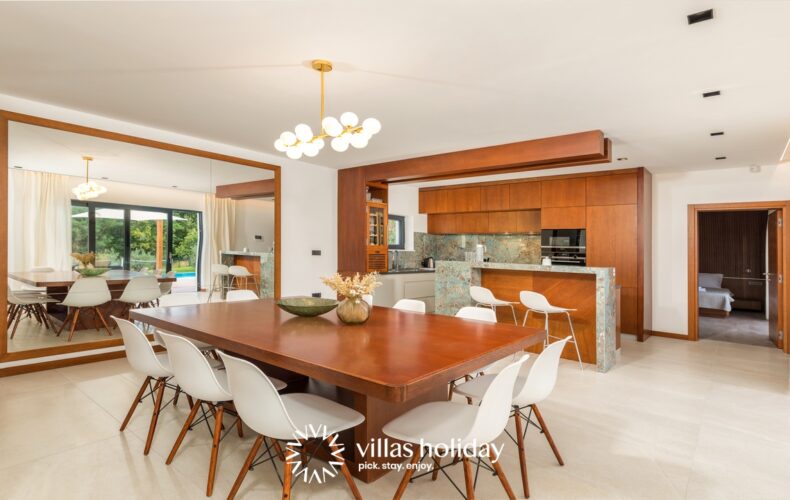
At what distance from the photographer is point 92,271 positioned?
4.21 m

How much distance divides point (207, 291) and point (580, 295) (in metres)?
4.32

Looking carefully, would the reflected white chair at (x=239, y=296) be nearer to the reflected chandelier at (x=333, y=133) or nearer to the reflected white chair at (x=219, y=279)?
the reflected white chair at (x=219, y=279)

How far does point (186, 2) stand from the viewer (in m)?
Answer: 2.11

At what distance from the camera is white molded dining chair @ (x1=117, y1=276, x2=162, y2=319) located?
176 inches

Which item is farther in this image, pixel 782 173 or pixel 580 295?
pixel 782 173

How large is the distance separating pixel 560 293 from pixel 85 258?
16.4ft

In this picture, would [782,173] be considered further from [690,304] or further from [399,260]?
[399,260]

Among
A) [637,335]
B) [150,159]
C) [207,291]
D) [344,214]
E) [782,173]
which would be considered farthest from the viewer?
[344,214]

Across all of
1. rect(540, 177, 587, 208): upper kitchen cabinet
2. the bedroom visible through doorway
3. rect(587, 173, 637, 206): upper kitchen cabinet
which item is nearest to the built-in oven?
rect(540, 177, 587, 208): upper kitchen cabinet

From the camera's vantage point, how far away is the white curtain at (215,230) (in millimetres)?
5031

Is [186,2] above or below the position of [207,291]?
above

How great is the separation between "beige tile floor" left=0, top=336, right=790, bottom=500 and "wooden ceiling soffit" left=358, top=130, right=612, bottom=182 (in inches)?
87.9

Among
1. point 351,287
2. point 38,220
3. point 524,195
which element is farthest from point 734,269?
point 38,220

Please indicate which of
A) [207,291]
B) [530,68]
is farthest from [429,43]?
[207,291]
